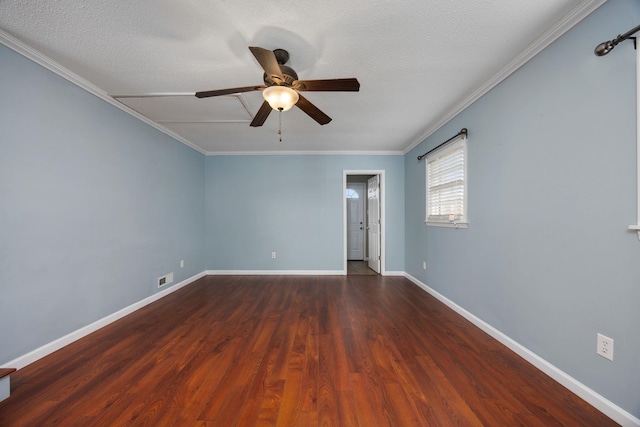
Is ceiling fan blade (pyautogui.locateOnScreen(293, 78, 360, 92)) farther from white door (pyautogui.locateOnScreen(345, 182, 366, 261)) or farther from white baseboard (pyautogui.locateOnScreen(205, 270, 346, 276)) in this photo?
white door (pyautogui.locateOnScreen(345, 182, 366, 261))

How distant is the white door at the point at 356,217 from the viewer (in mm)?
6496

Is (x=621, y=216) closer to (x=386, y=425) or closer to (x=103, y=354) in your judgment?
(x=386, y=425)

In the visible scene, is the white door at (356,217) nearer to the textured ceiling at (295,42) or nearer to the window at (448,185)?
the window at (448,185)

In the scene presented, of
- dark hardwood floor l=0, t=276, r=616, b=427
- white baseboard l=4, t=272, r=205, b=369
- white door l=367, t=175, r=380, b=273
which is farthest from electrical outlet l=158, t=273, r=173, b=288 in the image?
white door l=367, t=175, r=380, b=273

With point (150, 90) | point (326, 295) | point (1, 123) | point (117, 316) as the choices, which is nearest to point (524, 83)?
point (326, 295)

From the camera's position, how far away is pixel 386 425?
4.10ft

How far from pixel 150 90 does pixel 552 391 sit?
4154 mm

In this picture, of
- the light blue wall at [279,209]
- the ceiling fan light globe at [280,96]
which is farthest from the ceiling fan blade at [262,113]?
the light blue wall at [279,209]

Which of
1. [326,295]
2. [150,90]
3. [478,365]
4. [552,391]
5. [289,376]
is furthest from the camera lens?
[326,295]

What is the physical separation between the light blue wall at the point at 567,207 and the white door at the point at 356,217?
13.6 feet

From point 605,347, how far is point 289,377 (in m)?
1.94

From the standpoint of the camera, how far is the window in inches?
104

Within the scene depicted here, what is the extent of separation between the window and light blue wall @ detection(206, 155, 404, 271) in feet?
3.67

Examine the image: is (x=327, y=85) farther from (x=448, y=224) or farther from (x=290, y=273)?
(x=290, y=273)
